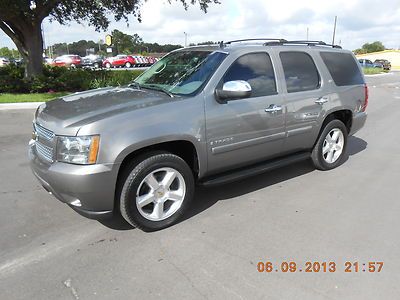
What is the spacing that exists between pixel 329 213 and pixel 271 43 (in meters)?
2.21

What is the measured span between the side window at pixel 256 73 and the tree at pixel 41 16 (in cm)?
1088

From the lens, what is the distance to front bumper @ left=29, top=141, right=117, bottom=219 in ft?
10.3

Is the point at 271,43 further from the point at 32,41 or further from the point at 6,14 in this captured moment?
the point at 32,41

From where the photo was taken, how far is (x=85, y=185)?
3139mm

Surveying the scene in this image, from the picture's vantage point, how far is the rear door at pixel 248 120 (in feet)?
12.6

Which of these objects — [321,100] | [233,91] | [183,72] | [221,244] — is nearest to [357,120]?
[321,100]

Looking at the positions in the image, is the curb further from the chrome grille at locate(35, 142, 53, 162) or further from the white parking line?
the white parking line

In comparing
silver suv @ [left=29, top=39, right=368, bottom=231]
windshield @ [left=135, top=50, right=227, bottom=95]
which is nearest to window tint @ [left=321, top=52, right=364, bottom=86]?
silver suv @ [left=29, top=39, right=368, bottom=231]

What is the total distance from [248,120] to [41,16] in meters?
12.9

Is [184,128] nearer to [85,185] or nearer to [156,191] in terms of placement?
[156,191]

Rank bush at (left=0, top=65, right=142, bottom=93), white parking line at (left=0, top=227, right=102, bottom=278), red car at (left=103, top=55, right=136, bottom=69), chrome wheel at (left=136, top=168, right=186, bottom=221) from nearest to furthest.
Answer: white parking line at (left=0, top=227, right=102, bottom=278) → chrome wheel at (left=136, top=168, right=186, bottom=221) → bush at (left=0, top=65, right=142, bottom=93) → red car at (left=103, top=55, right=136, bottom=69)

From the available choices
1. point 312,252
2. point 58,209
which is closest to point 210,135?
point 312,252

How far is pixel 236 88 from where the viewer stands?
3.74m

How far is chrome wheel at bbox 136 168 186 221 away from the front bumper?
1.05ft
